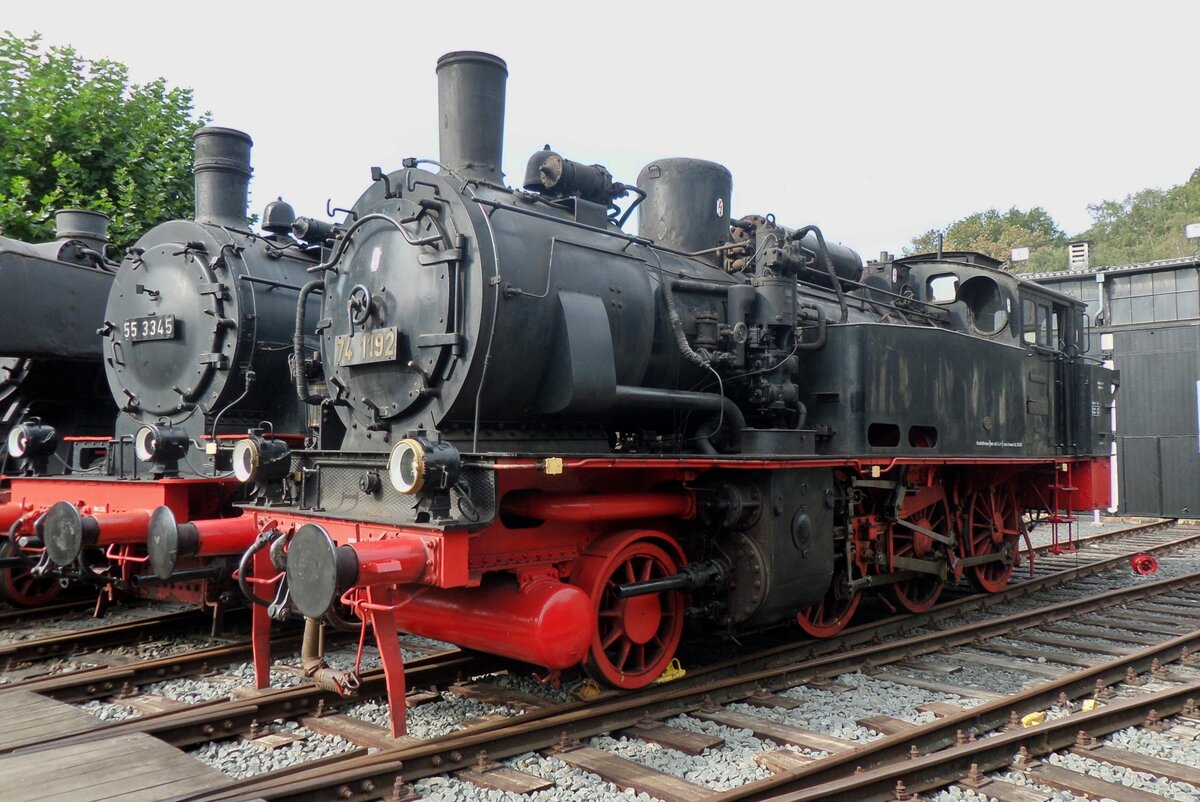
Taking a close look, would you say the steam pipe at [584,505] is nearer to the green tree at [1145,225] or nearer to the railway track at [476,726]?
the railway track at [476,726]

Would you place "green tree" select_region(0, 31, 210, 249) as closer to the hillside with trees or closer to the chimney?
the chimney

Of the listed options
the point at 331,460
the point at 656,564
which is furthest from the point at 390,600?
the point at 656,564

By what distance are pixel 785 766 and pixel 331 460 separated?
3.02 meters

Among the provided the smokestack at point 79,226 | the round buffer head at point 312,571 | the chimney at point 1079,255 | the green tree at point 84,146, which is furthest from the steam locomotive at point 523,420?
the chimney at point 1079,255

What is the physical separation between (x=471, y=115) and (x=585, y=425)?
2153 mm

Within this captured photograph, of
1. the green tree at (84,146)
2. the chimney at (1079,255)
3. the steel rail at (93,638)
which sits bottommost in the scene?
the steel rail at (93,638)

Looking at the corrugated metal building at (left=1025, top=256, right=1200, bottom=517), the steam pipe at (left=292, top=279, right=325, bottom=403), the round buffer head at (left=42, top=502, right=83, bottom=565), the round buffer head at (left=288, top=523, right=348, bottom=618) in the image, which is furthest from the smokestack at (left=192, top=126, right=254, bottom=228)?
Result: the corrugated metal building at (left=1025, top=256, right=1200, bottom=517)

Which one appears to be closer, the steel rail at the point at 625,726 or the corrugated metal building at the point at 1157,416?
the steel rail at the point at 625,726

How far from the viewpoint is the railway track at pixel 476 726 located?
12.8 feet

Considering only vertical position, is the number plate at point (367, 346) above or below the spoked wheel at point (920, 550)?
above

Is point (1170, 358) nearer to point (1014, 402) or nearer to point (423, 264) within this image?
point (1014, 402)

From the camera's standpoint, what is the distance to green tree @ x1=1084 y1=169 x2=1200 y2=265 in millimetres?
51844

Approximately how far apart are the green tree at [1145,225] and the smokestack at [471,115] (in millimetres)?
53851

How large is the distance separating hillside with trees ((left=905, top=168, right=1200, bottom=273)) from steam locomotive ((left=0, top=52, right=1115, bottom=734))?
4729cm
